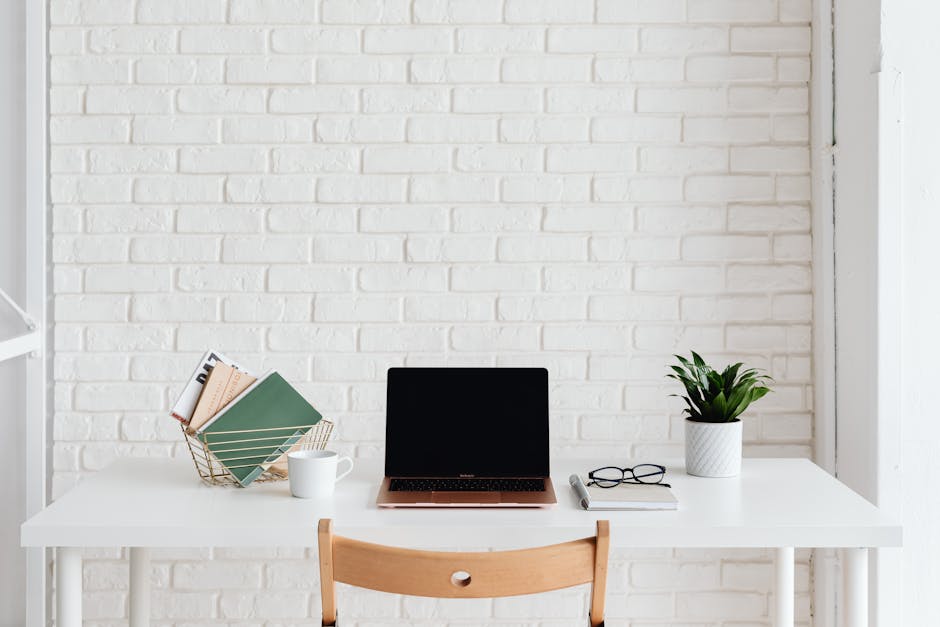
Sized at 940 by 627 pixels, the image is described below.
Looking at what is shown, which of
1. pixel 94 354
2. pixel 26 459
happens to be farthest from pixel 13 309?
pixel 26 459

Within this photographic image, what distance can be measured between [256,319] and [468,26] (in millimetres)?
863

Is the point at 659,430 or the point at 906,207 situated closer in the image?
the point at 906,207

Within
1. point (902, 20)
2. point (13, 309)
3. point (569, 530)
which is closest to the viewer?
point (569, 530)

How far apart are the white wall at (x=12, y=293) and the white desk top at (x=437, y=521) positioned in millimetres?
549

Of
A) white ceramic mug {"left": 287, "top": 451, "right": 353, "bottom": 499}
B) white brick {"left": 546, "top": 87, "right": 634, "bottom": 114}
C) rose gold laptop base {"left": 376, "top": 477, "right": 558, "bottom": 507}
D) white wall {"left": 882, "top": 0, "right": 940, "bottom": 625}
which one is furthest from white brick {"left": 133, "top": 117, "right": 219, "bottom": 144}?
white wall {"left": 882, "top": 0, "right": 940, "bottom": 625}

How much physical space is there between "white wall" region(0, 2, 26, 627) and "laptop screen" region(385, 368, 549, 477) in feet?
3.23

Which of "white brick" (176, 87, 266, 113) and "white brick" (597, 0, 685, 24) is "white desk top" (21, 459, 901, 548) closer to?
"white brick" (176, 87, 266, 113)

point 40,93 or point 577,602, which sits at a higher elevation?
point 40,93

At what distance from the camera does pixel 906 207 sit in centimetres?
195

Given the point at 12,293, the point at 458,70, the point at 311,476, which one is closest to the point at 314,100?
the point at 458,70

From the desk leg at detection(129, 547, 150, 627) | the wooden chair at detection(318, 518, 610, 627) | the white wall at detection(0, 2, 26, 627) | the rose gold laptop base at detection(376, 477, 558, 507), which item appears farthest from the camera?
the white wall at detection(0, 2, 26, 627)

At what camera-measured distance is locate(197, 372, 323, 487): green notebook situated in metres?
1.75

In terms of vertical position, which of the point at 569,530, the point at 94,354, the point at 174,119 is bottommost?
the point at 569,530

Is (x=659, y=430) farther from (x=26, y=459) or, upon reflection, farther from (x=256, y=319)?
(x=26, y=459)
